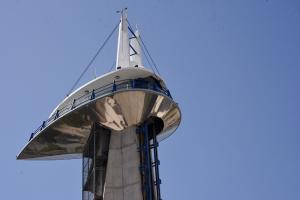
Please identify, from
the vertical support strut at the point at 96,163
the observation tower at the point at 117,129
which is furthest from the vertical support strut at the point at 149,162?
the vertical support strut at the point at 96,163

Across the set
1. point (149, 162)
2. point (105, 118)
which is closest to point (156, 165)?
point (149, 162)

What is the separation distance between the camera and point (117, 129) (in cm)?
5328

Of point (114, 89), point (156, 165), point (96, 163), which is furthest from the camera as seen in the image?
point (96, 163)

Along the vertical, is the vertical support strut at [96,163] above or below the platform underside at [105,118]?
below

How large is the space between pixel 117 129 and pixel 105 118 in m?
1.72

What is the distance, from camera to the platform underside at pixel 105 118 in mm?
50656

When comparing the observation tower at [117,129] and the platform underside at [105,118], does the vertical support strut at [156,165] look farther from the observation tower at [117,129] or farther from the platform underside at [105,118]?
the platform underside at [105,118]

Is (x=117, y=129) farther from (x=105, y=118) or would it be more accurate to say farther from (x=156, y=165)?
(x=156, y=165)

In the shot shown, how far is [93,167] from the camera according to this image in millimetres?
52938

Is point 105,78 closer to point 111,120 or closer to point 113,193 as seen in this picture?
point 111,120

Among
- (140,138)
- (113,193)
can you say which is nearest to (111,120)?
(140,138)

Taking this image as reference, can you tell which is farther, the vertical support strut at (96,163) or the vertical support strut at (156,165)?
the vertical support strut at (96,163)

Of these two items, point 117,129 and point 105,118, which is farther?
point 117,129

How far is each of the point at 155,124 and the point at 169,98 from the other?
3.69 meters
